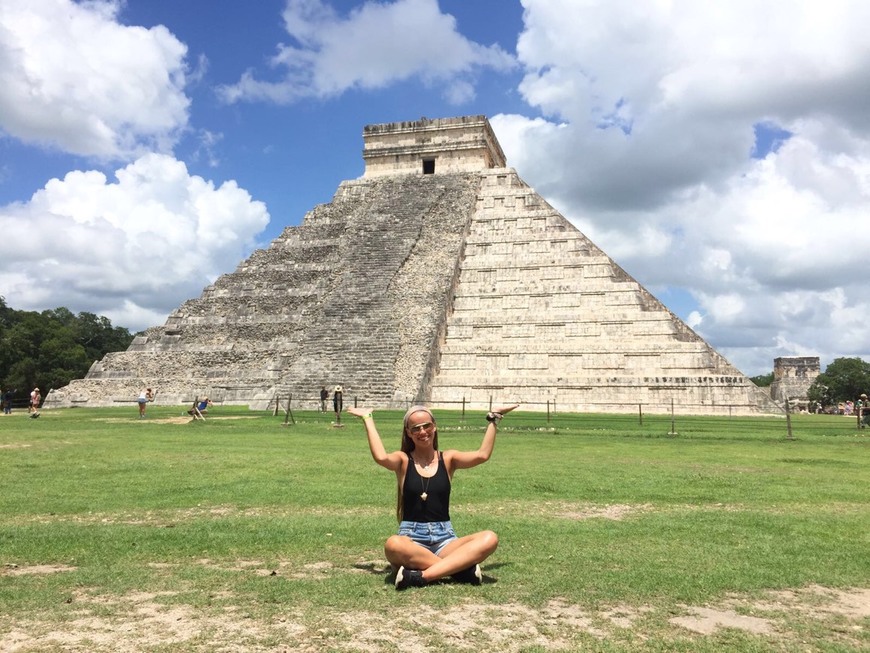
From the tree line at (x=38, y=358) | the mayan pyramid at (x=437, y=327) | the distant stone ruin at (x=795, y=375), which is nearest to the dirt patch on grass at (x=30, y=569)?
the mayan pyramid at (x=437, y=327)

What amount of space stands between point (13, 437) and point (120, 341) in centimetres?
5737

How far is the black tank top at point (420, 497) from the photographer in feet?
15.8

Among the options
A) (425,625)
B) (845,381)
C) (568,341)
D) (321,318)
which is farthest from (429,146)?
(845,381)

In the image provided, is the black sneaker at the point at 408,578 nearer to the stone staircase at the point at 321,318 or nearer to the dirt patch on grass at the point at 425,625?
the dirt patch on grass at the point at 425,625

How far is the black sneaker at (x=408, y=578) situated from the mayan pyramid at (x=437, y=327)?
16968 mm

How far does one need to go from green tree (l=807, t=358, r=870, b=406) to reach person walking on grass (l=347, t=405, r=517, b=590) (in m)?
51.6

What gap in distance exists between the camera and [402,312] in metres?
26.2

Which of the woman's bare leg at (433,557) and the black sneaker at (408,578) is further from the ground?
the woman's bare leg at (433,557)

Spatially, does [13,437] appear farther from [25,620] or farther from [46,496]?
[25,620]

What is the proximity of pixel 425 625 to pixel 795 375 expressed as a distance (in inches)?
1799

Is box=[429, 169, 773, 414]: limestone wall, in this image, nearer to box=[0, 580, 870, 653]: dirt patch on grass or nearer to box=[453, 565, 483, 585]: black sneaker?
box=[453, 565, 483, 585]: black sneaker

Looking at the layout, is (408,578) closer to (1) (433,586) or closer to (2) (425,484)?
(1) (433,586)

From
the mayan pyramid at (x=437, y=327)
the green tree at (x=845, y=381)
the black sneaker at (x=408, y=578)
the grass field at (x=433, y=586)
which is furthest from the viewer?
the green tree at (x=845, y=381)

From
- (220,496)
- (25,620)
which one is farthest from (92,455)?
(25,620)
